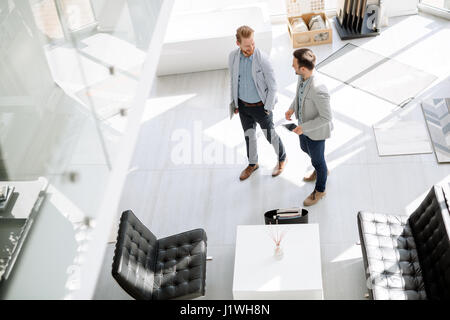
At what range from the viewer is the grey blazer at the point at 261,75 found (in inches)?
196

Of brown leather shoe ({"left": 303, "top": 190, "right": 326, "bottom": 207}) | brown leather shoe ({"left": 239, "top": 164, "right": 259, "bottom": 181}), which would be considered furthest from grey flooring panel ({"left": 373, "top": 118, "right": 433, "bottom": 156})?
brown leather shoe ({"left": 239, "top": 164, "right": 259, "bottom": 181})

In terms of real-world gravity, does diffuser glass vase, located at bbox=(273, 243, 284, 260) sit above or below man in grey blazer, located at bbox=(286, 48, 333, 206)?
below

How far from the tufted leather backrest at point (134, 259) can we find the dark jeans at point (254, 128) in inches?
62.1

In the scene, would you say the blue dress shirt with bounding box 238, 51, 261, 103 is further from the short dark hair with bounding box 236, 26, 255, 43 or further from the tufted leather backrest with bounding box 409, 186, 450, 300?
the tufted leather backrest with bounding box 409, 186, 450, 300

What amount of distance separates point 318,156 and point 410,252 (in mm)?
1244

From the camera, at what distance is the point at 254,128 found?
5711 mm

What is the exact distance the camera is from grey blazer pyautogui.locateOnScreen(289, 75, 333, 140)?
4.61 meters

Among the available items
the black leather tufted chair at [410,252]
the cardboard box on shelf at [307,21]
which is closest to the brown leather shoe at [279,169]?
the black leather tufted chair at [410,252]

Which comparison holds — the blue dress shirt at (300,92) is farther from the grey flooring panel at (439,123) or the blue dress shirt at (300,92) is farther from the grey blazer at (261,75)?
the grey flooring panel at (439,123)

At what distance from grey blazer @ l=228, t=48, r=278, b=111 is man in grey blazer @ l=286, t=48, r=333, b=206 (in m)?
0.26

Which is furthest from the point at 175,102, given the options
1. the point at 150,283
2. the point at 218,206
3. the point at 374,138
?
the point at 150,283

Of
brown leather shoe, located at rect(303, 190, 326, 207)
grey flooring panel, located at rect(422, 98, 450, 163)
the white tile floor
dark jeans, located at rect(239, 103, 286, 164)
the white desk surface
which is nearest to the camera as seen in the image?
the white desk surface

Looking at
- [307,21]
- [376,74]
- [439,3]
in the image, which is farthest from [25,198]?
[439,3]

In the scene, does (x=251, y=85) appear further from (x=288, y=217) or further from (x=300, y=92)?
(x=288, y=217)
